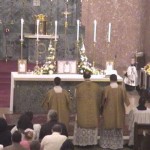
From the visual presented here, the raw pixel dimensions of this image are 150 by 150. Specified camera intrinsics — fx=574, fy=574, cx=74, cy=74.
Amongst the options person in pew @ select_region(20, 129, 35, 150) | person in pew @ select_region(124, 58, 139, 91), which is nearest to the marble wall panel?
person in pew @ select_region(124, 58, 139, 91)

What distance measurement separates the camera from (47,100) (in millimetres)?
11312

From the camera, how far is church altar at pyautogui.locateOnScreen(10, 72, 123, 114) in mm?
13531

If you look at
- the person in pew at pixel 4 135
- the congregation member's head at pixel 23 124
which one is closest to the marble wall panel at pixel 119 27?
the congregation member's head at pixel 23 124

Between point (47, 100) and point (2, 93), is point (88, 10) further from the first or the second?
point (47, 100)

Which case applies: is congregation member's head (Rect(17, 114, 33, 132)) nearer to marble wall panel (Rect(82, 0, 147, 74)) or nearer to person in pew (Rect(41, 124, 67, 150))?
person in pew (Rect(41, 124, 67, 150))

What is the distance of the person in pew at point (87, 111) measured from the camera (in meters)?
11.3

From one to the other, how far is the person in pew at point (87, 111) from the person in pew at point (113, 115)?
7.2 inches

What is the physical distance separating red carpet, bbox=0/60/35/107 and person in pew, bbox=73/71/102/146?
13.4 feet

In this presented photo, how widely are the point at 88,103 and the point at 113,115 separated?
1.79ft

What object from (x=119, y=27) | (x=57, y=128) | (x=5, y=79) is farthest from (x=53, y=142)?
(x=119, y=27)

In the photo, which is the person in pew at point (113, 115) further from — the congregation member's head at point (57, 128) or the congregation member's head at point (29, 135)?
the congregation member's head at point (29, 135)

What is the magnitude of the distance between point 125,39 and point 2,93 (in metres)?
6.47

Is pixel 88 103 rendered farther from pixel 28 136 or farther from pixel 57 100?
pixel 28 136

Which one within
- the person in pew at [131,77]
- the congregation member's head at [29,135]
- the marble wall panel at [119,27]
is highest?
the marble wall panel at [119,27]
